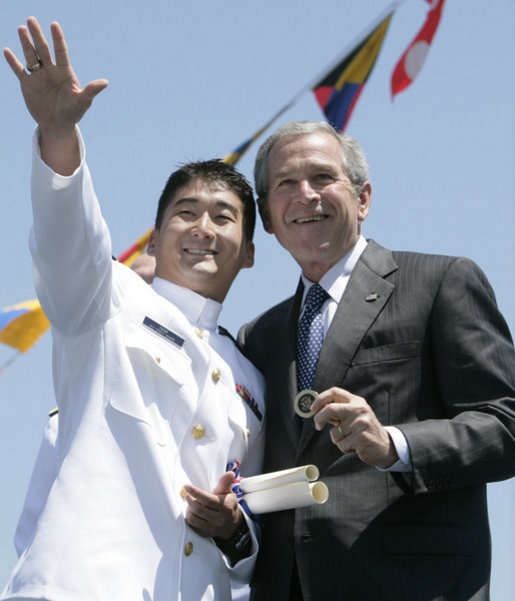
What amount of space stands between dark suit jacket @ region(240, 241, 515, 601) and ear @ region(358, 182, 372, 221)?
68 cm

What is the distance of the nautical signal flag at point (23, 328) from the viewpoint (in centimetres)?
727

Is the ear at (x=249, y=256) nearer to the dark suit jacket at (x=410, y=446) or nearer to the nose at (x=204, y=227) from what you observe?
the nose at (x=204, y=227)

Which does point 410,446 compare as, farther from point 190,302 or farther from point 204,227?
point 204,227

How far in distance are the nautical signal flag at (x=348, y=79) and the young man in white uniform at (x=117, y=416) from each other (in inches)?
117

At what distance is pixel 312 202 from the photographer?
497cm

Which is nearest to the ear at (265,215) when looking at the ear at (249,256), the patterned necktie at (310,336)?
the ear at (249,256)

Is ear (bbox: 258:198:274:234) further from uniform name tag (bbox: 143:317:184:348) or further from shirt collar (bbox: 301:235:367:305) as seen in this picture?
uniform name tag (bbox: 143:317:184:348)

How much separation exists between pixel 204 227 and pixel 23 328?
293cm

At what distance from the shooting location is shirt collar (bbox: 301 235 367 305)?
484 centimetres

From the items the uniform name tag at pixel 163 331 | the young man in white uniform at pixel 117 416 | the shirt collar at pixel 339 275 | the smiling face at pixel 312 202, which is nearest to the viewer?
the young man in white uniform at pixel 117 416

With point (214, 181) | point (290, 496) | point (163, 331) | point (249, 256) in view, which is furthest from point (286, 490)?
point (214, 181)

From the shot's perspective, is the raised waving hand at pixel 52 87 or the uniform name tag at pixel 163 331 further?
the uniform name tag at pixel 163 331

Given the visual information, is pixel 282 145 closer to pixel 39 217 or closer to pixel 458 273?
pixel 458 273

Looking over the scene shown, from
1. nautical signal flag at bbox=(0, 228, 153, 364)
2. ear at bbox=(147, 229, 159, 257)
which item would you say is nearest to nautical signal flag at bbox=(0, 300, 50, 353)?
nautical signal flag at bbox=(0, 228, 153, 364)
